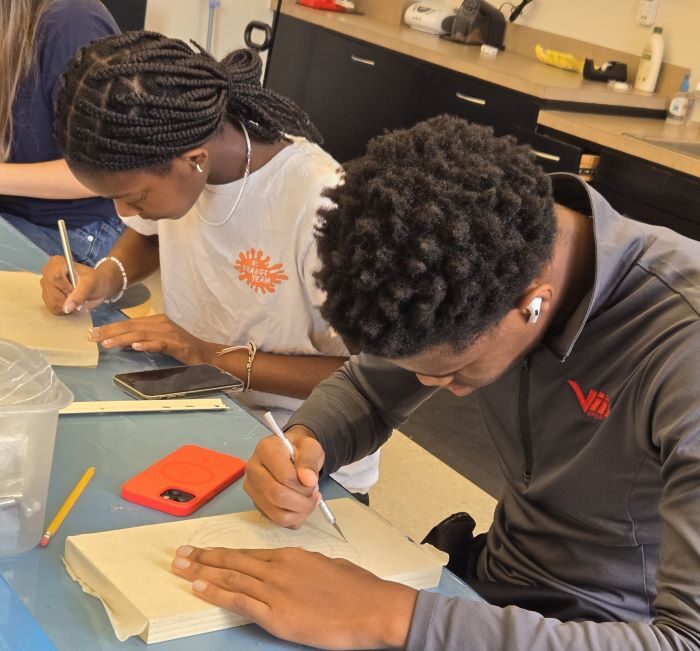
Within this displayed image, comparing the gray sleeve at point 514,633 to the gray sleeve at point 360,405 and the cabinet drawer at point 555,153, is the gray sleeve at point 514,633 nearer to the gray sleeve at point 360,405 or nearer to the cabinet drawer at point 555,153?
the gray sleeve at point 360,405

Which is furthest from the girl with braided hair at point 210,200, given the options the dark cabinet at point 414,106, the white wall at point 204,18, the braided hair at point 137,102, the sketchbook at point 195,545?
the white wall at point 204,18

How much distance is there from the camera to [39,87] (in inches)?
78.0

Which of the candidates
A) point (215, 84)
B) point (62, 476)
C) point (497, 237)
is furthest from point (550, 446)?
point (215, 84)

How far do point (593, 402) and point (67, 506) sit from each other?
552mm

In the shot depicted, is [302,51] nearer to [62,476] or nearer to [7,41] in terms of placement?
[7,41]

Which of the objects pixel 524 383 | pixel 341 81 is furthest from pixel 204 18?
pixel 524 383

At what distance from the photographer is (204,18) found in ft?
15.4

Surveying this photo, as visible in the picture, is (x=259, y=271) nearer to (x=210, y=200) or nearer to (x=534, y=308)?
(x=210, y=200)

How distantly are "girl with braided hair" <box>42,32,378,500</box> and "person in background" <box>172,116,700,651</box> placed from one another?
33cm

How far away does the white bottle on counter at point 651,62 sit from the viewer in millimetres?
3287

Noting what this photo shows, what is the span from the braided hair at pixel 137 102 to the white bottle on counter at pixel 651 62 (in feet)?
7.43

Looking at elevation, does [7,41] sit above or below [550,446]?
above

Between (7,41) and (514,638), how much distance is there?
1.59m

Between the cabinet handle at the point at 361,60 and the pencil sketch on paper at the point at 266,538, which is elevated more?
the cabinet handle at the point at 361,60
